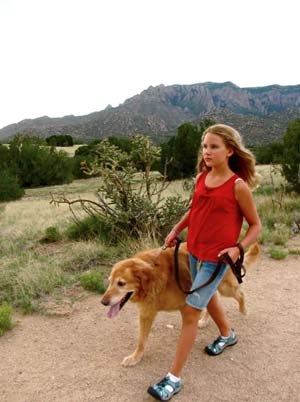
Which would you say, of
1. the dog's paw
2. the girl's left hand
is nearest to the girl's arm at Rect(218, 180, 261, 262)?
the girl's left hand

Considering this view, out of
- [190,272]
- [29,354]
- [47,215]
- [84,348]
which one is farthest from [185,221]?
[47,215]

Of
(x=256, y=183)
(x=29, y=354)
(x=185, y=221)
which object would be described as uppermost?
(x=256, y=183)

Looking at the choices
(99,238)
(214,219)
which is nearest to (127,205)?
(99,238)

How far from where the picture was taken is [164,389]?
10.3ft

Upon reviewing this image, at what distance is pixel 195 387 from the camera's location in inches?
132

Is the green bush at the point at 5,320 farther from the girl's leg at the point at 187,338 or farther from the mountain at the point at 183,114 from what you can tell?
the mountain at the point at 183,114

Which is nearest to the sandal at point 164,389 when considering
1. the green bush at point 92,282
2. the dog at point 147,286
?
the dog at point 147,286

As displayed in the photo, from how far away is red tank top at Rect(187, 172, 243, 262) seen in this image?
314cm

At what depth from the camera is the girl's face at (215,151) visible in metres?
3.19

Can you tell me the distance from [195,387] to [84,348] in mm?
1245

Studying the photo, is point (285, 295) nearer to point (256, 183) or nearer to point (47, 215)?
point (256, 183)

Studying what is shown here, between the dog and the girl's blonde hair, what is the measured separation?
0.99m

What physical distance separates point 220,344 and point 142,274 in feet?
3.52

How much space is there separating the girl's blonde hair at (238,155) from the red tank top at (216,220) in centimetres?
19
